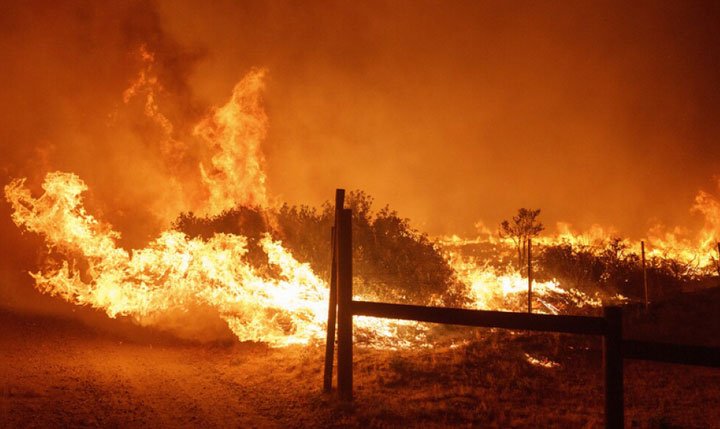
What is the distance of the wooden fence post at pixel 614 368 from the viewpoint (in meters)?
5.39

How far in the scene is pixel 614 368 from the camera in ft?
17.8

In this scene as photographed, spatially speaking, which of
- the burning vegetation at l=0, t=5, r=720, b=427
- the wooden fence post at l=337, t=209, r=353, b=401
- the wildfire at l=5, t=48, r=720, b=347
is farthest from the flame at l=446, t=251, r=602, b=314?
the wooden fence post at l=337, t=209, r=353, b=401

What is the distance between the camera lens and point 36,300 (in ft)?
51.9

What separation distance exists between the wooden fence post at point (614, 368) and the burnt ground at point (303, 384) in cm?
217

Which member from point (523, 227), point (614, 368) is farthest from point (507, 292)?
point (614, 368)

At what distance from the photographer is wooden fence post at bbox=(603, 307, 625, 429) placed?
5395 millimetres

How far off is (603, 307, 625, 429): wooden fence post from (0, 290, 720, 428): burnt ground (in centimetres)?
217

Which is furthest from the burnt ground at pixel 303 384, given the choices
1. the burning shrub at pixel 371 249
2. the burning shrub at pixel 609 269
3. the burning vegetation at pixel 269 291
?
the burning shrub at pixel 609 269

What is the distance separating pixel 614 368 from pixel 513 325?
4.11ft

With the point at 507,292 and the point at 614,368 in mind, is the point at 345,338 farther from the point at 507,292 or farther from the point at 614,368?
the point at 507,292

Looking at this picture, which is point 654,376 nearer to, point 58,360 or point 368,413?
point 368,413

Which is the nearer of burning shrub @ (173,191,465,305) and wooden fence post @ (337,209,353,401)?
wooden fence post @ (337,209,353,401)

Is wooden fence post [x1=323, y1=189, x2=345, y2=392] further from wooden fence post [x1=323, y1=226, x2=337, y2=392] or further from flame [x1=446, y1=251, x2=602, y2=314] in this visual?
flame [x1=446, y1=251, x2=602, y2=314]

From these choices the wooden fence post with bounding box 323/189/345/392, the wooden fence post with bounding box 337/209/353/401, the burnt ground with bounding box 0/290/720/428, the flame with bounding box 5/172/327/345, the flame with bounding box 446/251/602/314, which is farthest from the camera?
the flame with bounding box 446/251/602/314
